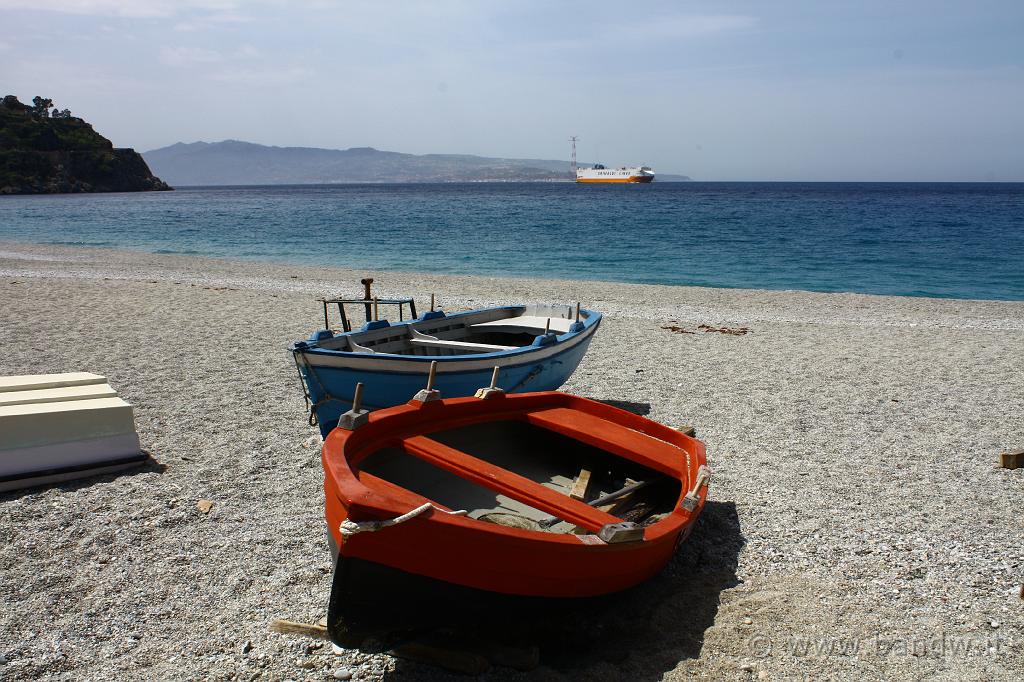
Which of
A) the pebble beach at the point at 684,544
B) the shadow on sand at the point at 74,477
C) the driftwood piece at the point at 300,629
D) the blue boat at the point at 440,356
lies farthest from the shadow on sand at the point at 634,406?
the driftwood piece at the point at 300,629

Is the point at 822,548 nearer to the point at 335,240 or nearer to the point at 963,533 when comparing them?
the point at 963,533

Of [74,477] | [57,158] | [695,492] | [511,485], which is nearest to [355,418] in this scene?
[511,485]

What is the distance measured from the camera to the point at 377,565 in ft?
11.3

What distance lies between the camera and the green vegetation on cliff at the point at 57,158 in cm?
9625

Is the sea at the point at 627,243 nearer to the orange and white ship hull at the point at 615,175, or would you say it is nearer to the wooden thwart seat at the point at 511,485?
the wooden thwart seat at the point at 511,485

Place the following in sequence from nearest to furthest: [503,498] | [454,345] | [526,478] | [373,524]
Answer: [373,524], [526,478], [503,498], [454,345]

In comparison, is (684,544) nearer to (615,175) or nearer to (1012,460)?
(1012,460)

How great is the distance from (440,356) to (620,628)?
3.33 metres

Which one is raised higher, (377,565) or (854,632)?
(377,565)

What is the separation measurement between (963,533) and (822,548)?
3.64 ft

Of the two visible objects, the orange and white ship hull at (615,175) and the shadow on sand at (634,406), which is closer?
the shadow on sand at (634,406)

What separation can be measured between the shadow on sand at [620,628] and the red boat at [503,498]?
0.69ft

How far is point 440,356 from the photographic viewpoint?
6965mm

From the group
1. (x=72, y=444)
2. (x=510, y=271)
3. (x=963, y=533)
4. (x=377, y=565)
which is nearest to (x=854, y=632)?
(x=963, y=533)
